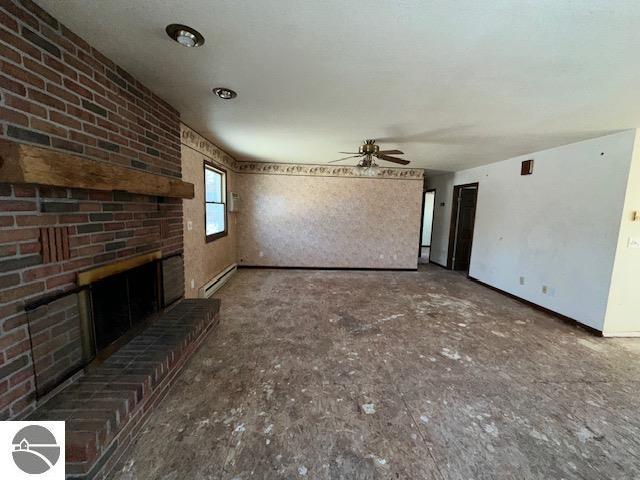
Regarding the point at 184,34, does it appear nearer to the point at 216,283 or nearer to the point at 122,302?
the point at 122,302

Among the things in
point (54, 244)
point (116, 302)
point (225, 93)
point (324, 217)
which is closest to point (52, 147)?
point (54, 244)

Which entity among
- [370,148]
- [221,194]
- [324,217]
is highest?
[370,148]

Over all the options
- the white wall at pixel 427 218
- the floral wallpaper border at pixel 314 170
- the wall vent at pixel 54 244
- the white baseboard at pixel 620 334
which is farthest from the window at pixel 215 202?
the white wall at pixel 427 218

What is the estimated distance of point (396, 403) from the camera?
6.04ft

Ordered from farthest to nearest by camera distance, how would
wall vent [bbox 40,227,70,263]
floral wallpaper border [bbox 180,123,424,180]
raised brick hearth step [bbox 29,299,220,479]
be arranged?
floral wallpaper border [bbox 180,123,424,180] < wall vent [bbox 40,227,70,263] < raised brick hearth step [bbox 29,299,220,479]

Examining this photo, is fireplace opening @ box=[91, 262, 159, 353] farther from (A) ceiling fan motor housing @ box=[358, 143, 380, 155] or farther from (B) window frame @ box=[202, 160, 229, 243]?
(A) ceiling fan motor housing @ box=[358, 143, 380, 155]

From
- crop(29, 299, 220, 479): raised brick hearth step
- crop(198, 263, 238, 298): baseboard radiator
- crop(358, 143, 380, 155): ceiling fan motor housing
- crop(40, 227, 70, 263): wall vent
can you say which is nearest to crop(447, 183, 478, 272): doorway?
crop(358, 143, 380, 155): ceiling fan motor housing

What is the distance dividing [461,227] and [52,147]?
657cm

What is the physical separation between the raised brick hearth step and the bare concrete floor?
13 cm

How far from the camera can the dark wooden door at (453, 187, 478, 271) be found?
5852 millimetres

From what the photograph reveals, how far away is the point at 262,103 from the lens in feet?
7.64

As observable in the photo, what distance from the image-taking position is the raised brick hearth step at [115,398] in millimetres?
1185

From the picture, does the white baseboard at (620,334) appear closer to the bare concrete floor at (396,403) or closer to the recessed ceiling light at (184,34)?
the bare concrete floor at (396,403)

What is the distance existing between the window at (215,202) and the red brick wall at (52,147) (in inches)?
74.3
